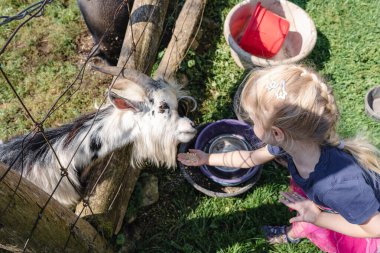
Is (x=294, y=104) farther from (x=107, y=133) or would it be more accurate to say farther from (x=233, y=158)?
(x=107, y=133)

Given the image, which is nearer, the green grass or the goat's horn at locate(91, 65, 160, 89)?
the goat's horn at locate(91, 65, 160, 89)

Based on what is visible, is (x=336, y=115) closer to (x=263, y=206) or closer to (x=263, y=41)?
(x=263, y=206)

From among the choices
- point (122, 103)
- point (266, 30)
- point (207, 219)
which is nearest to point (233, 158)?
point (207, 219)

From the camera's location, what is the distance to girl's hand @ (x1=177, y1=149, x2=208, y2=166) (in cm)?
302

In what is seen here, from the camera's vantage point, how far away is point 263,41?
4.21 metres

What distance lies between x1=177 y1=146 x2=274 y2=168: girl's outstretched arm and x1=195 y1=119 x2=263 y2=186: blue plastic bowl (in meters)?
0.45

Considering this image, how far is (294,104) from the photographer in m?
2.01

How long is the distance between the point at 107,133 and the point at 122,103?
0.27 m

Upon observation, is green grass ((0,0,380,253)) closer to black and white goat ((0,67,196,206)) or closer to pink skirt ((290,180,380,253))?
pink skirt ((290,180,380,253))

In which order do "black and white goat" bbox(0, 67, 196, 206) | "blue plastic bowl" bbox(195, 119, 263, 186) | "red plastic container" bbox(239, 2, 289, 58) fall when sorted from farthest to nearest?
1. "red plastic container" bbox(239, 2, 289, 58)
2. "blue plastic bowl" bbox(195, 119, 263, 186)
3. "black and white goat" bbox(0, 67, 196, 206)

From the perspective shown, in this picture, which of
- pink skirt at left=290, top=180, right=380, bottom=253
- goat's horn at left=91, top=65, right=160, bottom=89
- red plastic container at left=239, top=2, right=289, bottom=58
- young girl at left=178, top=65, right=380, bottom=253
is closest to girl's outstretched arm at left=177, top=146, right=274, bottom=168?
young girl at left=178, top=65, right=380, bottom=253

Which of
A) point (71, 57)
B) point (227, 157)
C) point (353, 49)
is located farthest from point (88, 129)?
point (353, 49)

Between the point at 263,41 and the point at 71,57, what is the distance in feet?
7.11

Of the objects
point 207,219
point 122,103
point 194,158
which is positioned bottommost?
point 207,219
